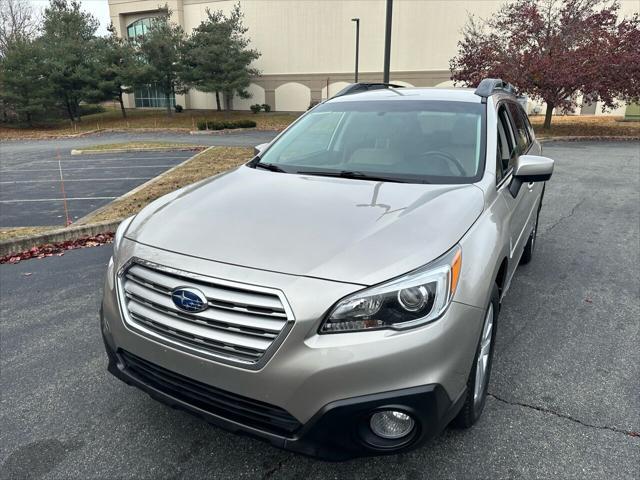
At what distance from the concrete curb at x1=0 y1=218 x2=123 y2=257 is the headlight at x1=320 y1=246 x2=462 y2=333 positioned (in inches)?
222

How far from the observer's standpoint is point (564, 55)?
20719 mm

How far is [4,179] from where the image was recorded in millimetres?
12891

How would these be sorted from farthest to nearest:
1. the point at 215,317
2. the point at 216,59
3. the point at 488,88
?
1. the point at 216,59
2. the point at 488,88
3. the point at 215,317

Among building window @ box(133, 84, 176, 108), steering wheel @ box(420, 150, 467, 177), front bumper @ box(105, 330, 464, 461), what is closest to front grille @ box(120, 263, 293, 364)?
front bumper @ box(105, 330, 464, 461)

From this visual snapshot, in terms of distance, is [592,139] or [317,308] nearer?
[317,308]

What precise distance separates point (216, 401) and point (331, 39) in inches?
1612

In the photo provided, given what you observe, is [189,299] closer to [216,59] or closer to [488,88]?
[488,88]

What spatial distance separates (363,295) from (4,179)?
1437 centimetres

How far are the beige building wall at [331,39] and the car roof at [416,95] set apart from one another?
35679 mm

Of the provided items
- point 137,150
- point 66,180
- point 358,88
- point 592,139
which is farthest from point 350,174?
point 592,139

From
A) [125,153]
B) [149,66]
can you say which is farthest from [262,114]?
[125,153]

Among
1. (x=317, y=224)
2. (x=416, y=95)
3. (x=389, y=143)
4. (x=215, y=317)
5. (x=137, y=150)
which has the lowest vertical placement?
(x=137, y=150)

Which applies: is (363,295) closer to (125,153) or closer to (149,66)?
(125,153)

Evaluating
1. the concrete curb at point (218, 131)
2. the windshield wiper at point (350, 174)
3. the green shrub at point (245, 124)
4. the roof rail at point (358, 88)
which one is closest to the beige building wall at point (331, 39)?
the green shrub at point (245, 124)
